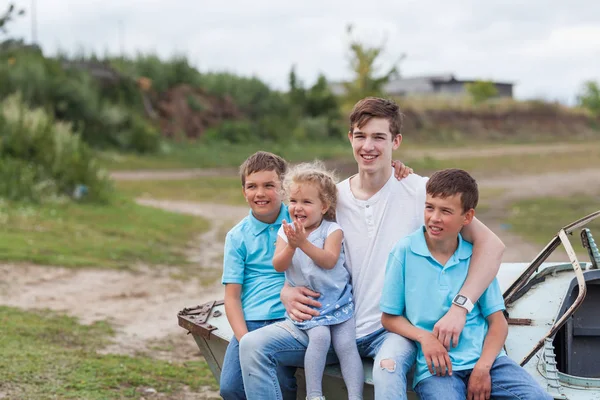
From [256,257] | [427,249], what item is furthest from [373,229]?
[256,257]

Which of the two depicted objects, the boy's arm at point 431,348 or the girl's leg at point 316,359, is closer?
the boy's arm at point 431,348

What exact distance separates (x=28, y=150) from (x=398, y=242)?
39.5 feet

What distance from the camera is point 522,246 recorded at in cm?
1115

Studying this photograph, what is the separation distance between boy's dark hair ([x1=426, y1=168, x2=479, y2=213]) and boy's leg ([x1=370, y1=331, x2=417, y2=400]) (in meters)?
0.58

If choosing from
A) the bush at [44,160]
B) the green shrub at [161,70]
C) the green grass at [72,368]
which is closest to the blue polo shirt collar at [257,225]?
the green grass at [72,368]

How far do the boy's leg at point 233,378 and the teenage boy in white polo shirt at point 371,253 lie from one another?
7.4 inches

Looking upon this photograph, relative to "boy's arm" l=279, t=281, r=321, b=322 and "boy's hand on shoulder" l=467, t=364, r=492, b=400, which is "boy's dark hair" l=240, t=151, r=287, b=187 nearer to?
"boy's arm" l=279, t=281, r=321, b=322

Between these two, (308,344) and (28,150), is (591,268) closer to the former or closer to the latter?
(308,344)

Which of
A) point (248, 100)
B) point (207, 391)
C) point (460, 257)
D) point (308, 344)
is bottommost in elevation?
point (207, 391)

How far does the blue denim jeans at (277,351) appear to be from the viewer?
3.09 meters

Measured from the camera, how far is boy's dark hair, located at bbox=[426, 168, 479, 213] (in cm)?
304

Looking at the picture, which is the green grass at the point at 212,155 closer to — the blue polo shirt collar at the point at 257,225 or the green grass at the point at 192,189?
the green grass at the point at 192,189

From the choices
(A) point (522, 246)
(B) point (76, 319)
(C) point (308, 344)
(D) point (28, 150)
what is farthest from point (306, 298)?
(D) point (28, 150)

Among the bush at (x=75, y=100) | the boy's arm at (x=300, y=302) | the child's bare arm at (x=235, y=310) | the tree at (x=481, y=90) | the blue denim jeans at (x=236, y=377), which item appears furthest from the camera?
the tree at (x=481, y=90)
